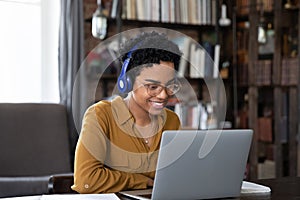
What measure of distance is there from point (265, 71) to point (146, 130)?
237 centimetres

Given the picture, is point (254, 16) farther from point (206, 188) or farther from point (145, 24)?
point (206, 188)

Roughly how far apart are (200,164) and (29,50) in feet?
8.99

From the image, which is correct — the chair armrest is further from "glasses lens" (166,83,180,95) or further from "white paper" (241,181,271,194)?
"white paper" (241,181,271,194)

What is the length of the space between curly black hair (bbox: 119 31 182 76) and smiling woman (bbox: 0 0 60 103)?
2.17 meters

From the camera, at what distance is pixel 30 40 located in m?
4.02

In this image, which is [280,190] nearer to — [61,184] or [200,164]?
[200,164]

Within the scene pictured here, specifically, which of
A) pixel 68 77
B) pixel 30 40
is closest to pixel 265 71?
pixel 68 77

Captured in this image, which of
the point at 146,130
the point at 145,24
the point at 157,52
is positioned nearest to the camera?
the point at 157,52

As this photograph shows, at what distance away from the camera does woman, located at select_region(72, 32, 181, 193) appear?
1850 mm

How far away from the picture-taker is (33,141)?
139 inches

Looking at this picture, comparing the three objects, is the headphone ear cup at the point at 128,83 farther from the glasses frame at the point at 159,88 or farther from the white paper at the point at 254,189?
the white paper at the point at 254,189

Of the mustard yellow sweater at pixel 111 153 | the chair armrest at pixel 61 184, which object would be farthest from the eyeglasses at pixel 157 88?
the chair armrest at pixel 61 184

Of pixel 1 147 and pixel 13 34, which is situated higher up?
pixel 13 34

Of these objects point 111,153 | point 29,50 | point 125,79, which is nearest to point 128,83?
point 125,79
